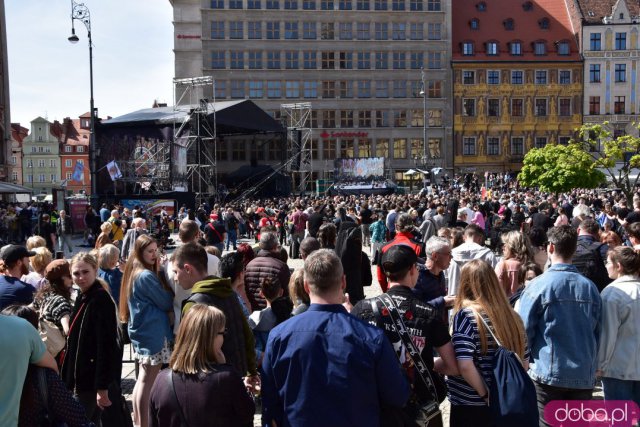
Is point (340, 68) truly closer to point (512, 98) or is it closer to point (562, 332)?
point (512, 98)

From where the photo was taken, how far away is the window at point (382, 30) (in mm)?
62438

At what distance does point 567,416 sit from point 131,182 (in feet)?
99.6

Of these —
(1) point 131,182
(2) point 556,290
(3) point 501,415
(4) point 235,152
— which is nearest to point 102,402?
(3) point 501,415

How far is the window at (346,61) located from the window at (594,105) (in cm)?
2220

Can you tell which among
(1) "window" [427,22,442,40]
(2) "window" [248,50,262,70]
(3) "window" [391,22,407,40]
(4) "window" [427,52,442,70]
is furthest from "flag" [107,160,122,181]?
(1) "window" [427,22,442,40]

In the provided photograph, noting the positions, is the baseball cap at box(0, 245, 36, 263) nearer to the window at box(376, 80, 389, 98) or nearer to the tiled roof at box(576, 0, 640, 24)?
the window at box(376, 80, 389, 98)

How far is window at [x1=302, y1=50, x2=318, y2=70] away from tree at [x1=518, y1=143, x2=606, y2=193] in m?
29.5

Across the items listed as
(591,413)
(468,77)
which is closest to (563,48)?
(468,77)

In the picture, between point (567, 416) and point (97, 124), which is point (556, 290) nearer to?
point (567, 416)

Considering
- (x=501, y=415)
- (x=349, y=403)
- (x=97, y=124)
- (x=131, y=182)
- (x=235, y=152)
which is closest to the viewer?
(x=349, y=403)

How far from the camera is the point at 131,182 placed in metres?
33.0

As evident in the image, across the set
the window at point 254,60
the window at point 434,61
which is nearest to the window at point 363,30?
the window at point 434,61

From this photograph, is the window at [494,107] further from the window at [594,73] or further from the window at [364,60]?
the window at [364,60]

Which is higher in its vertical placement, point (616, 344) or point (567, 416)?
point (616, 344)
